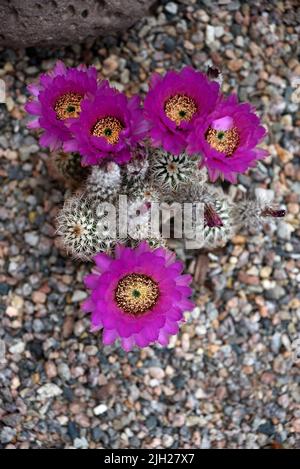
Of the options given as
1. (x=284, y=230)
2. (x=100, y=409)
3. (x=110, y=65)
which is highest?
(x=110, y=65)

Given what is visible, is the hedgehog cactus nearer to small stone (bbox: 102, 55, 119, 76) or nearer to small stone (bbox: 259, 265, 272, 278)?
small stone (bbox: 259, 265, 272, 278)

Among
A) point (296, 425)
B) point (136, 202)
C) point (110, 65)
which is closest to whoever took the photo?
point (136, 202)

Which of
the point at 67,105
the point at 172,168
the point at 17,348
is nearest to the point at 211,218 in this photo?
the point at 172,168

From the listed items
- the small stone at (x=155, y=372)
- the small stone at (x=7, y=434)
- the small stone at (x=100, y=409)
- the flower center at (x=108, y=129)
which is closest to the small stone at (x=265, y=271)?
the small stone at (x=155, y=372)

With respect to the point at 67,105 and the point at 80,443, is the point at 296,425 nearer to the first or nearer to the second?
the point at 80,443

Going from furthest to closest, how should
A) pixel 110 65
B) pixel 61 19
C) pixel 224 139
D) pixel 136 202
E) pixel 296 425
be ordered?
1. pixel 110 65
2. pixel 296 425
3. pixel 61 19
4. pixel 136 202
5. pixel 224 139

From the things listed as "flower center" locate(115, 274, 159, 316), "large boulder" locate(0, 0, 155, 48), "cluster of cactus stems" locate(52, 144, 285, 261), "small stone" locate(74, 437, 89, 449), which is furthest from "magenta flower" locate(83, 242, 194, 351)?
"large boulder" locate(0, 0, 155, 48)
